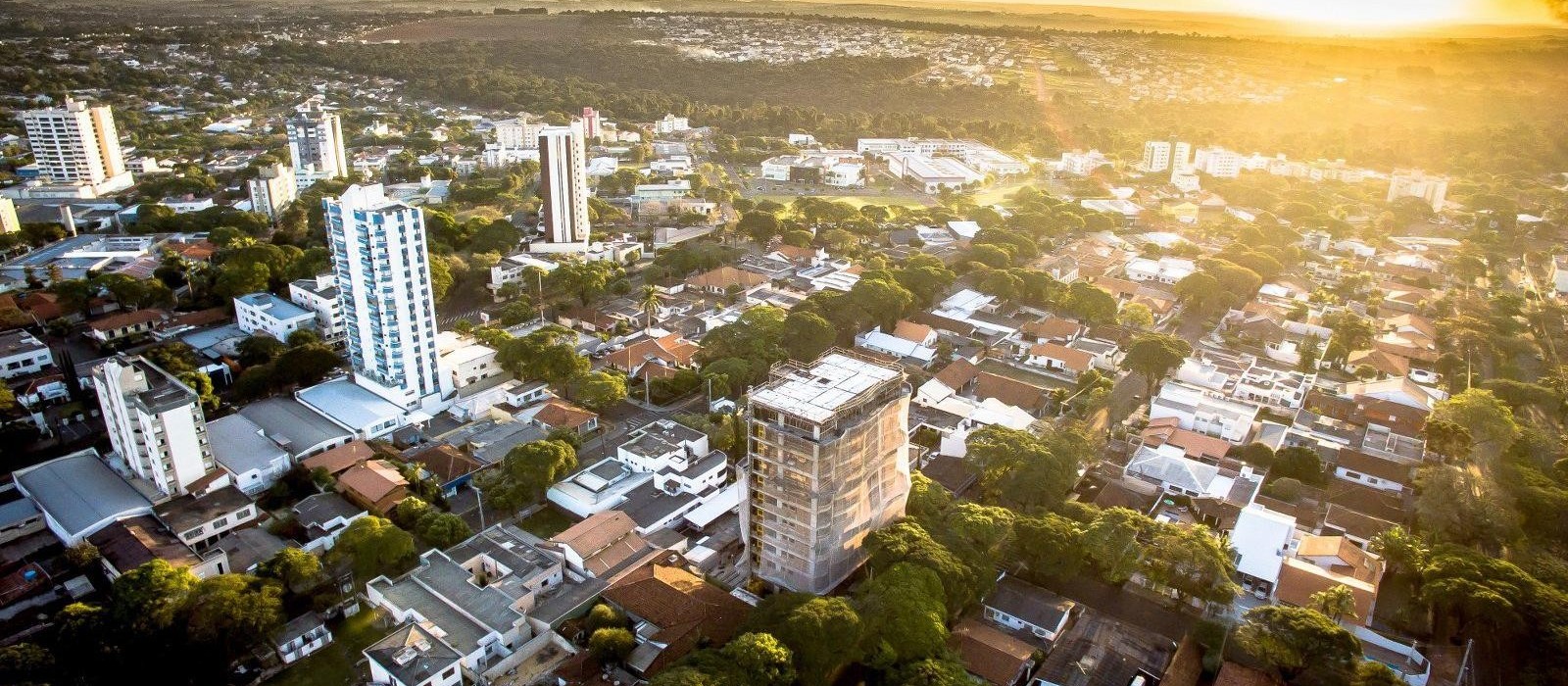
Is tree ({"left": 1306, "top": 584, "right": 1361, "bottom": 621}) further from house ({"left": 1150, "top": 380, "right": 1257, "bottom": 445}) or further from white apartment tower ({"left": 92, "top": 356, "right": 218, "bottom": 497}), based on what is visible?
white apartment tower ({"left": 92, "top": 356, "right": 218, "bottom": 497})

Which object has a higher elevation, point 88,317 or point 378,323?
point 378,323

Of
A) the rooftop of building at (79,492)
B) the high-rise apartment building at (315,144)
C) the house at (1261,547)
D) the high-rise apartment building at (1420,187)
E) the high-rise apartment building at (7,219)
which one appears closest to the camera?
the house at (1261,547)

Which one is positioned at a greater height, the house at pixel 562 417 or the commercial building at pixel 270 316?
the commercial building at pixel 270 316

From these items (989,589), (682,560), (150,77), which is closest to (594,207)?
(682,560)

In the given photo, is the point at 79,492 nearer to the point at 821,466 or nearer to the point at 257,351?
the point at 257,351

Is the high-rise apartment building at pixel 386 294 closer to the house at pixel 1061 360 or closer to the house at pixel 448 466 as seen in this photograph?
the house at pixel 448 466

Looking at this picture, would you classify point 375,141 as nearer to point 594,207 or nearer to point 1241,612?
point 594,207

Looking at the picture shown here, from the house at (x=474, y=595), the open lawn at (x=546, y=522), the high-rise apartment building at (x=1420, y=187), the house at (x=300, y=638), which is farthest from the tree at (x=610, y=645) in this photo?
the high-rise apartment building at (x=1420, y=187)
